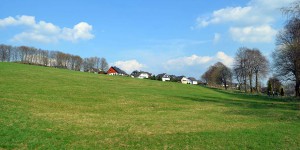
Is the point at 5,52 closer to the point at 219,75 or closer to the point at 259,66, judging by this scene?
the point at 219,75

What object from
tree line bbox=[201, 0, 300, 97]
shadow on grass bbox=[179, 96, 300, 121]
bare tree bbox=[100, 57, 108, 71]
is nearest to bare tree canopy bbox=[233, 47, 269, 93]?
tree line bbox=[201, 0, 300, 97]

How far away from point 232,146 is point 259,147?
1224 millimetres

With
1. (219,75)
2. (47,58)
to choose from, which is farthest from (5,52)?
(219,75)

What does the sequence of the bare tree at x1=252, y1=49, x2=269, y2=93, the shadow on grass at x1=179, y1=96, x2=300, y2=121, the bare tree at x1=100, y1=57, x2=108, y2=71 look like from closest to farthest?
the shadow on grass at x1=179, y1=96, x2=300, y2=121
the bare tree at x1=252, y1=49, x2=269, y2=93
the bare tree at x1=100, y1=57, x2=108, y2=71

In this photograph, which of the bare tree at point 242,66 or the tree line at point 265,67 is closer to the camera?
the tree line at point 265,67

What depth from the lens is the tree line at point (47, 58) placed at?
459ft

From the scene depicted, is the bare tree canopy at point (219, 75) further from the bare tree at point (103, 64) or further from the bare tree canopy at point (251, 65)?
the bare tree at point (103, 64)

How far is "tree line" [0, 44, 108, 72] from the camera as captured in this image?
459 feet

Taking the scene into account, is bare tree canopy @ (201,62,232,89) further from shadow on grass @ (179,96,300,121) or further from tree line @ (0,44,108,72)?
shadow on grass @ (179,96,300,121)

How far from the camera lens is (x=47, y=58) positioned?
155 meters

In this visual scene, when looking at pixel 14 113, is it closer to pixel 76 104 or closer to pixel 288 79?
pixel 76 104

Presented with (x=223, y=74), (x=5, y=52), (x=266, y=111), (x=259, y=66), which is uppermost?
(x=5, y=52)

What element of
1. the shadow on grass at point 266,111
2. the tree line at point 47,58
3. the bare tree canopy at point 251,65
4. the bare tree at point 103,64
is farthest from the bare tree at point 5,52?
the shadow on grass at point 266,111

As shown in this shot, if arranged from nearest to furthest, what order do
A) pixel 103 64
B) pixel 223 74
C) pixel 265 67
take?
pixel 265 67
pixel 223 74
pixel 103 64
